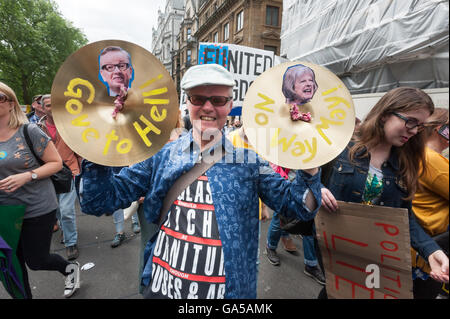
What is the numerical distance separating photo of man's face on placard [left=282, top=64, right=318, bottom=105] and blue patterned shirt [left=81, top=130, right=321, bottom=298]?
34cm

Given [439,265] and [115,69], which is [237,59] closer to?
[115,69]

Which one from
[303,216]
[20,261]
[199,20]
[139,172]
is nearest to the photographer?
[303,216]

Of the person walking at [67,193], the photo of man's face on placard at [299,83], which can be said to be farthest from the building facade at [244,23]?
the photo of man's face on placard at [299,83]

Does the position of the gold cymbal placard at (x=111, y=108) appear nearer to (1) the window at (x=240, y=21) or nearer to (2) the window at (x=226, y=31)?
(1) the window at (x=240, y=21)

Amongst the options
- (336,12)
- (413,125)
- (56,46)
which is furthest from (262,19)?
(413,125)

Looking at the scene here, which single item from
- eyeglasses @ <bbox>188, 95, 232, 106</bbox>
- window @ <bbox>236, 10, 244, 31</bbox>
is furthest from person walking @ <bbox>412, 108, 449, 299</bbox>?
window @ <bbox>236, 10, 244, 31</bbox>

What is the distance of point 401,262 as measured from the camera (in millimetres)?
1105

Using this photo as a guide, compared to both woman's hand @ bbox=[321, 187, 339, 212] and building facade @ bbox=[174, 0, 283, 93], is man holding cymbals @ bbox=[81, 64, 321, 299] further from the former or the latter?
building facade @ bbox=[174, 0, 283, 93]

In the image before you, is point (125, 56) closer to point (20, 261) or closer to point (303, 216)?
point (303, 216)

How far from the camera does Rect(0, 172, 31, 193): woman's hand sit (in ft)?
5.01

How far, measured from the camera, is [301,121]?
3.36 ft

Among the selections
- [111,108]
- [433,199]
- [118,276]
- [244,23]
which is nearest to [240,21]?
[244,23]

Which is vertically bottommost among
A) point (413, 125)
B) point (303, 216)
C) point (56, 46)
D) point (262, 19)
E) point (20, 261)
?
point (20, 261)
